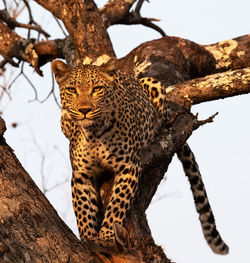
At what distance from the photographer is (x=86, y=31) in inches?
371

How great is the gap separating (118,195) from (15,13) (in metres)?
7.68

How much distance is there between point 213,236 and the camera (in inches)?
298

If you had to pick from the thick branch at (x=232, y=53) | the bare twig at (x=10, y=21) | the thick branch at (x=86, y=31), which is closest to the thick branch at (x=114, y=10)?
the thick branch at (x=86, y=31)

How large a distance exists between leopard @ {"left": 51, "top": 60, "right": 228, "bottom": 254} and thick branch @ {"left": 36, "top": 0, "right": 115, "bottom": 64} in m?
3.31

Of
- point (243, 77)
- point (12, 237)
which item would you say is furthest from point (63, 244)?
point (243, 77)

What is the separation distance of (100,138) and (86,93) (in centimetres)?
61

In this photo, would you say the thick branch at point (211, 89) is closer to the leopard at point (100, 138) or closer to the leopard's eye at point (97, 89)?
the leopard at point (100, 138)

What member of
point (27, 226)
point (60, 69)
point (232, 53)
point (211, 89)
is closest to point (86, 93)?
point (60, 69)

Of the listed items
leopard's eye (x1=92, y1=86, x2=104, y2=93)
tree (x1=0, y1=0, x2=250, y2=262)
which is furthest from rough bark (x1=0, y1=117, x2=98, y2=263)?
leopard's eye (x1=92, y1=86, x2=104, y2=93)

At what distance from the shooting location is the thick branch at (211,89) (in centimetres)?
769

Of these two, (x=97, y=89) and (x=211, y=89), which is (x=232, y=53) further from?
(x=97, y=89)

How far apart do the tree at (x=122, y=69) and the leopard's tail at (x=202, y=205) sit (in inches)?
24.1

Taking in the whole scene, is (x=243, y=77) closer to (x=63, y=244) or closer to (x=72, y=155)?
(x=72, y=155)

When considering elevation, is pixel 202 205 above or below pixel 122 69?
below
